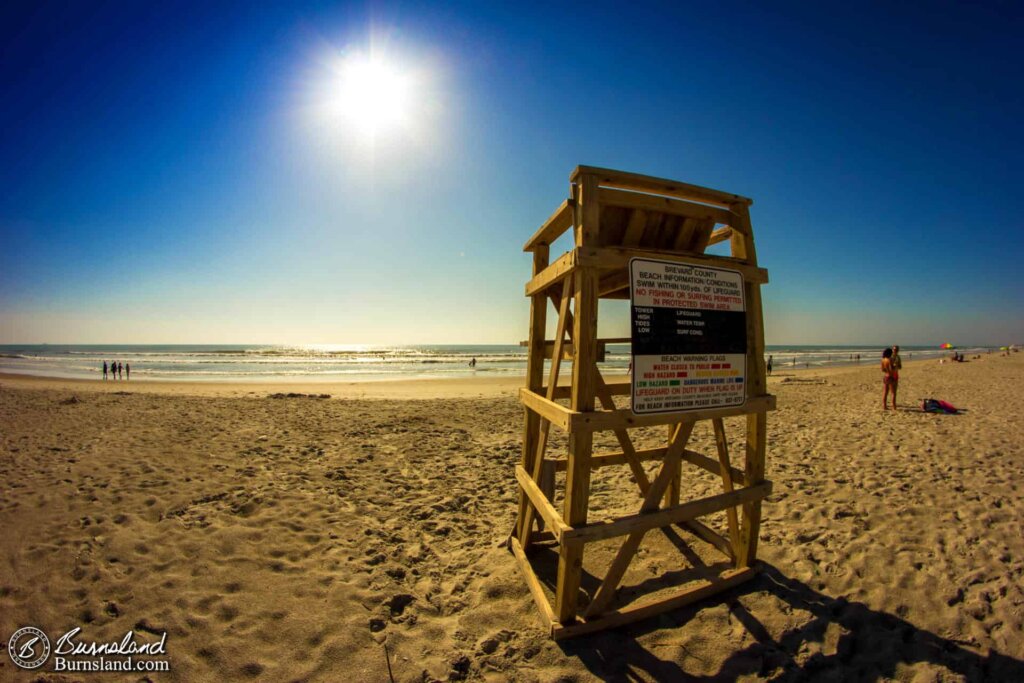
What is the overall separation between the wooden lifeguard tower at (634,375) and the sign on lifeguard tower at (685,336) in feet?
0.04

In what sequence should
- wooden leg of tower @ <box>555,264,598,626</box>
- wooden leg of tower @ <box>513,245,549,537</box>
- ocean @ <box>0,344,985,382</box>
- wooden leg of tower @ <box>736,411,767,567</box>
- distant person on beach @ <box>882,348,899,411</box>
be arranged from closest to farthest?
wooden leg of tower @ <box>555,264,598,626</box> < wooden leg of tower @ <box>736,411,767,567</box> < wooden leg of tower @ <box>513,245,549,537</box> < distant person on beach @ <box>882,348,899,411</box> < ocean @ <box>0,344,985,382</box>

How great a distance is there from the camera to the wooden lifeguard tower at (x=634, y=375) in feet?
9.13

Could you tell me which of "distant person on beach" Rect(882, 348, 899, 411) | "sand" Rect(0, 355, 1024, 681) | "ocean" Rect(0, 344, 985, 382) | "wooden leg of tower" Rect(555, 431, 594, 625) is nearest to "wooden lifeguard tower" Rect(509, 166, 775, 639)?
"wooden leg of tower" Rect(555, 431, 594, 625)

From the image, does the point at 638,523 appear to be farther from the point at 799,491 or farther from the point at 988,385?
the point at 988,385

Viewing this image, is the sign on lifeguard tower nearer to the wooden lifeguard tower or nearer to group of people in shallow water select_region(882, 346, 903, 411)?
the wooden lifeguard tower

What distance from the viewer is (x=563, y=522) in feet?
9.39

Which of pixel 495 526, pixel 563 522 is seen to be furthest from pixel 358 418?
pixel 563 522

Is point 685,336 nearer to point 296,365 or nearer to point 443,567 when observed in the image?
point 443,567

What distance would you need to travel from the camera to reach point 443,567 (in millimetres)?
3967

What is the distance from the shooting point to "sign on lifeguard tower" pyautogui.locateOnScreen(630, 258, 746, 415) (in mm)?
2816

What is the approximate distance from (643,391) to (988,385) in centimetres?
2499

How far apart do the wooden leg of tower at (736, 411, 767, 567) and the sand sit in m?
0.29

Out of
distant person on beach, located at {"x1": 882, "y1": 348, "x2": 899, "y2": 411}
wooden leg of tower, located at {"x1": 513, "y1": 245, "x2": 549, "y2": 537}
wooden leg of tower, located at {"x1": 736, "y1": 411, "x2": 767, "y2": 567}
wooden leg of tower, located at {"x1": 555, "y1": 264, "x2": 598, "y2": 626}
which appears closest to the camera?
wooden leg of tower, located at {"x1": 555, "y1": 264, "x2": 598, "y2": 626}

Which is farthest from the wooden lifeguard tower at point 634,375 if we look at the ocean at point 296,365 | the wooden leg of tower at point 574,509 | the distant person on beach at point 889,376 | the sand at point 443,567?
the ocean at point 296,365
